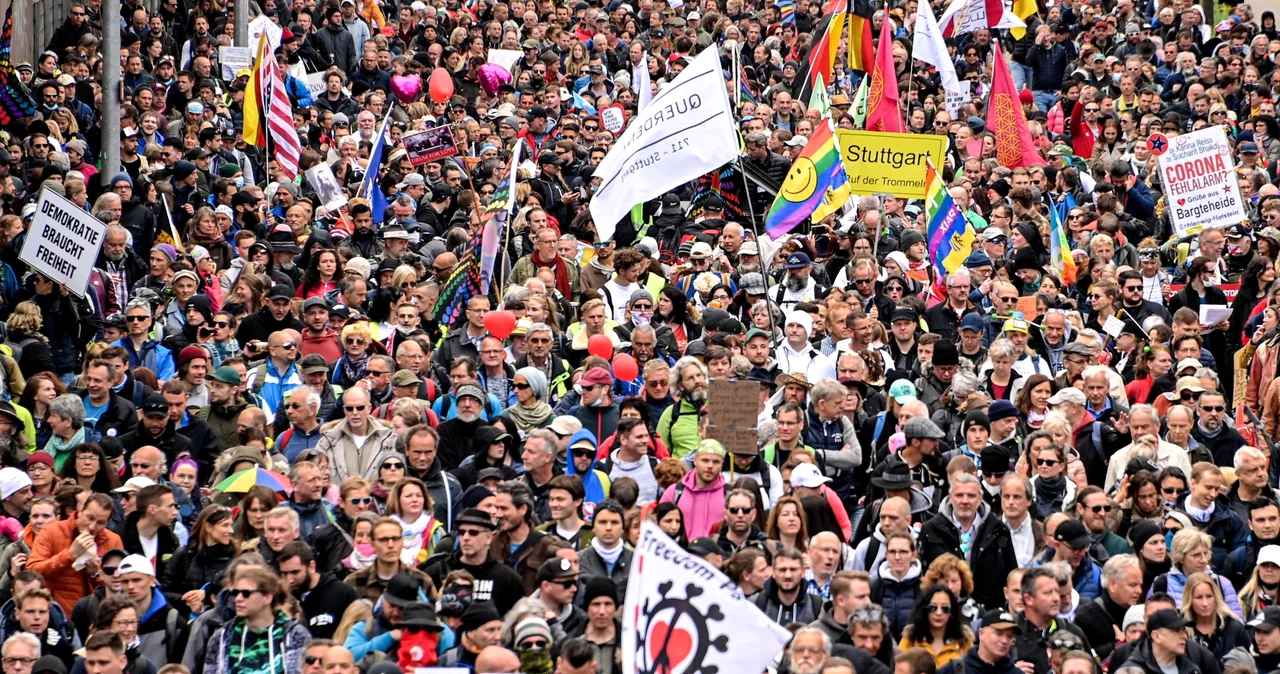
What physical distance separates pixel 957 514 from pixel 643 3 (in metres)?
19.1

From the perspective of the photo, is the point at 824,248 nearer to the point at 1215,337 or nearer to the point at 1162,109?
the point at 1215,337

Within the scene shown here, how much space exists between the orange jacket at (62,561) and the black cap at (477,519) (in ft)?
6.34

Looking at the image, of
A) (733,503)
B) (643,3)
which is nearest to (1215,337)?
(733,503)

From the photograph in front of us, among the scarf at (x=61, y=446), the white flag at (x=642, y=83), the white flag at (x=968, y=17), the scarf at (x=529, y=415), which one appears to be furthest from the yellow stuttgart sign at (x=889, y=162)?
the white flag at (x=968, y=17)

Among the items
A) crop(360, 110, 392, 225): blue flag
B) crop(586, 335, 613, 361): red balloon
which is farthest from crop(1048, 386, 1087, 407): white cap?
crop(360, 110, 392, 225): blue flag

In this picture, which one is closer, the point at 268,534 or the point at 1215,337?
the point at 268,534

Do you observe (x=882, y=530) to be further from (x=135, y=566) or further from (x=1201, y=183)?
(x=1201, y=183)

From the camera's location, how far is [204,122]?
22438mm

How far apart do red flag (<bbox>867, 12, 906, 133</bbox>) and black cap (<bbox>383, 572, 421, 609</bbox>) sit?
38.5ft

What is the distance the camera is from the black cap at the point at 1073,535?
38.5ft

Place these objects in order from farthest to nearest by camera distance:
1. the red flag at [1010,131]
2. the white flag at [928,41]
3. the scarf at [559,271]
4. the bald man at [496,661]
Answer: the white flag at [928,41], the red flag at [1010,131], the scarf at [559,271], the bald man at [496,661]

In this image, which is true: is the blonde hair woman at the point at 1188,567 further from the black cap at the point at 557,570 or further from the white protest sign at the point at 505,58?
the white protest sign at the point at 505,58

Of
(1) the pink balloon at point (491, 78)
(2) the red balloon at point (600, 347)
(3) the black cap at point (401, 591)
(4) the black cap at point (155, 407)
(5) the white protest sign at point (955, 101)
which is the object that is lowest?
(3) the black cap at point (401, 591)

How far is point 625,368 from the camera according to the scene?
1524cm
